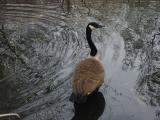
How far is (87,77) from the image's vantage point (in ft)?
23.9

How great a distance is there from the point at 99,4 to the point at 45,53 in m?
5.30

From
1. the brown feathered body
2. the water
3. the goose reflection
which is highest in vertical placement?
the brown feathered body

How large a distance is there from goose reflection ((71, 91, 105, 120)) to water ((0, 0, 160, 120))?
10 centimetres

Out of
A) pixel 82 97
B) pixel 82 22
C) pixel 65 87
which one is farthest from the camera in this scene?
pixel 82 22

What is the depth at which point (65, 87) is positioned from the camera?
7875 mm

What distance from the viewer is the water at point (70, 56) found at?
7.27 m

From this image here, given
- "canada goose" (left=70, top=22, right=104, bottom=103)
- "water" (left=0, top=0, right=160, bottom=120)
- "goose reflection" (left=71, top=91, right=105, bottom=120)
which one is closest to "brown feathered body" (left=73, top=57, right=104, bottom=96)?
"canada goose" (left=70, top=22, right=104, bottom=103)

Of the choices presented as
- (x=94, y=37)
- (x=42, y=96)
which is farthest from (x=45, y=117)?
(x=94, y=37)

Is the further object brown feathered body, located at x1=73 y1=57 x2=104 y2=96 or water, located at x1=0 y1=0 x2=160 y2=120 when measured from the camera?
water, located at x1=0 y1=0 x2=160 y2=120

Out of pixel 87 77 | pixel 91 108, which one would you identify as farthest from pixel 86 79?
pixel 91 108

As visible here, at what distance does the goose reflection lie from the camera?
7.07 metres

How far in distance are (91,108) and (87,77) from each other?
633 millimetres

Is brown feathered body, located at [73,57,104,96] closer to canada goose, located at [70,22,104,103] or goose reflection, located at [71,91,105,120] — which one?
canada goose, located at [70,22,104,103]

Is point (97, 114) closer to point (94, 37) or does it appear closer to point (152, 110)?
point (152, 110)
